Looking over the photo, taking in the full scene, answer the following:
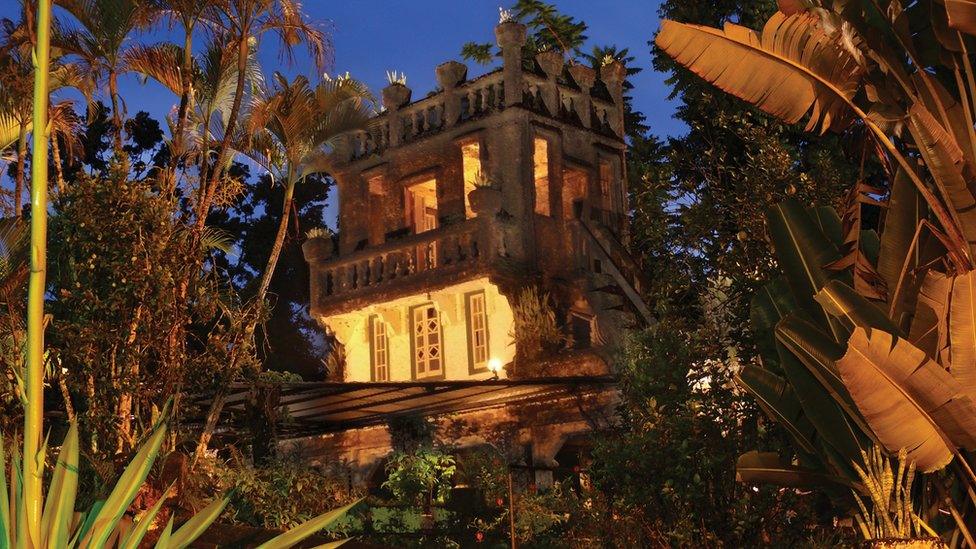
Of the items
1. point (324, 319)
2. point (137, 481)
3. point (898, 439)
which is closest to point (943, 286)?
point (898, 439)

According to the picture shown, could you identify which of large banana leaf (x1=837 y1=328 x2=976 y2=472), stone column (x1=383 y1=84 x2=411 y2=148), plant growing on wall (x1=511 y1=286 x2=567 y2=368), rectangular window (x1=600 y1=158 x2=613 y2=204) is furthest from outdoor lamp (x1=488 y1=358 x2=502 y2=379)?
large banana leaf (x1=837 y1=328 x2=976 y2=472)

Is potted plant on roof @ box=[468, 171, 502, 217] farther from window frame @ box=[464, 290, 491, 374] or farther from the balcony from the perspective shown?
window frame @ box=[464, 290, 491, 374]

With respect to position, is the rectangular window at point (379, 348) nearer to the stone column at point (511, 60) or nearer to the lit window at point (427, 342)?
the lit window at point (427, 342)

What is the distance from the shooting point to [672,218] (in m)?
13.7

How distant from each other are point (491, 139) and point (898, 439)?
14.0m

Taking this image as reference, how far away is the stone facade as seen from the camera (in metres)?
21.0

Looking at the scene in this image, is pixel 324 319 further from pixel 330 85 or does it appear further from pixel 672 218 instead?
pixel 672 218

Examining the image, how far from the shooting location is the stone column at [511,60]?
21.5 metres

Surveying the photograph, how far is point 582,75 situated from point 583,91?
0.31 metres

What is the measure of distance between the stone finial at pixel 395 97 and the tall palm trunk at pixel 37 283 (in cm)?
1844

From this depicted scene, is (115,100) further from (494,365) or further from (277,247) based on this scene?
(494,365)

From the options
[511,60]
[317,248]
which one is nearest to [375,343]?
[317,248]

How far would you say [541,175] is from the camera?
2266 centimetres

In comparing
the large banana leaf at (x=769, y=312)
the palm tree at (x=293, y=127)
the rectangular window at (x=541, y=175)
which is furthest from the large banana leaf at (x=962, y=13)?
the rectangular window at (x=541, y=175)
